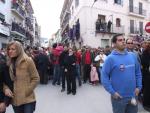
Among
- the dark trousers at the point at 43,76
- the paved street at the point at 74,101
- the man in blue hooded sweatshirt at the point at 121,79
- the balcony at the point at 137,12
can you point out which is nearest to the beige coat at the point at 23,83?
the man in blue hooded sweatshirt at the point at 121,79

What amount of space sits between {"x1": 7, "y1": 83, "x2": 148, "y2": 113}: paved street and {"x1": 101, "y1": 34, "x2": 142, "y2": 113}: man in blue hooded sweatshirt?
359cm

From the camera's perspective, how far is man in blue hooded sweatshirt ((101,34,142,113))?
4188mm

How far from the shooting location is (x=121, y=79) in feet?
13.8

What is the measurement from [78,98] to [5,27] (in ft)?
73.6

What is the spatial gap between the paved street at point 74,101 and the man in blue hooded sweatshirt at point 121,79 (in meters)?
3.59

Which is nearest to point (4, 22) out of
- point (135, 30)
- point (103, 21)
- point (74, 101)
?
point (103, 21)

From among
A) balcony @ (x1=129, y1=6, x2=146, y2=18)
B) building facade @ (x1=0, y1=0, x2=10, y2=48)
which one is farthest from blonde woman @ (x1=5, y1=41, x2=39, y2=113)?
balcony @ (x1=129, y1=6, x2=146, y2=18)

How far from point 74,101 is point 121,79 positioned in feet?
17.8

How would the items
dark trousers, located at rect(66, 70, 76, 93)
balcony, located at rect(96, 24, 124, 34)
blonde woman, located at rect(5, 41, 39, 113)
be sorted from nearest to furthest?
1. blonde woman, located at rect(5, 41, 39, 113)
2. dark trousers, located at rect(66, 70, 76, 93)
3. balcony, located at rect(96, 24, 124, 34)

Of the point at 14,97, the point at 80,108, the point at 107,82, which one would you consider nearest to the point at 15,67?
the point at 14,97

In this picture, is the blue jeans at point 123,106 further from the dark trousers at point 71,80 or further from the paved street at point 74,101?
the dark trousers at point 71,80

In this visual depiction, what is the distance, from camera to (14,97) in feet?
13.5

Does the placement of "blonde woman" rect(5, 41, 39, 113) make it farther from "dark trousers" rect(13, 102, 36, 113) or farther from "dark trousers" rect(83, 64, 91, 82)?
"dark trousers" rect(83, 64, 91, 82)

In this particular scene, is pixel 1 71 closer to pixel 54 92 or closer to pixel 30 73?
pixel 30 73
